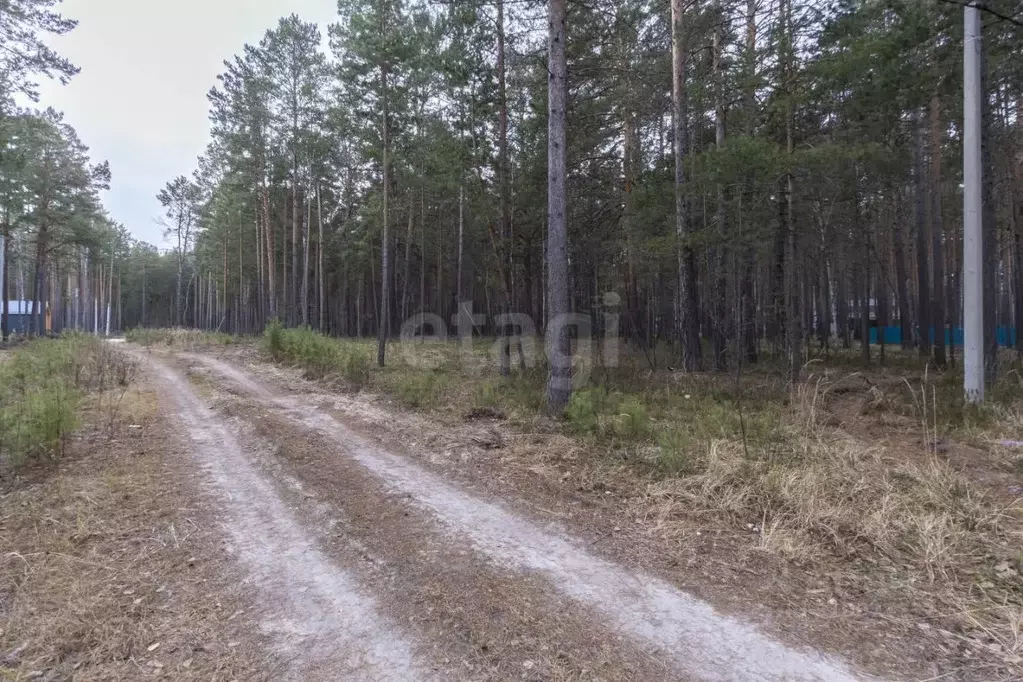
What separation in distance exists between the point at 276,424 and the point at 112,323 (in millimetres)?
70217

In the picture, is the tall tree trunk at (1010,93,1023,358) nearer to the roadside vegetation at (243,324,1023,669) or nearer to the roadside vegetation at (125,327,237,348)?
the roadside vegetation at (243,324,1023,669)

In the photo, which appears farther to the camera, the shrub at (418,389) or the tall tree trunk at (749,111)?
the tall tree trunk at (749,111)

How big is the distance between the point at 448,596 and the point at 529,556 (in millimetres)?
687

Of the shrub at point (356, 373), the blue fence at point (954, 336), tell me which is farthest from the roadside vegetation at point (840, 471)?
the blue fence at point (954, 336)

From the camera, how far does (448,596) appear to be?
293 cm

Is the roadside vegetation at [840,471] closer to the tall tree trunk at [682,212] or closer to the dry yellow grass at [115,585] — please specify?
the tall tree trunk at [682,212]

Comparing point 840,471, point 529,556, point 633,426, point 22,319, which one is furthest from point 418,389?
point 22,319

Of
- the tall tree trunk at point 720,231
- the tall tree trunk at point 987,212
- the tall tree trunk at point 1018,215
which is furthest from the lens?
the tall tree trunk at point 1018,215

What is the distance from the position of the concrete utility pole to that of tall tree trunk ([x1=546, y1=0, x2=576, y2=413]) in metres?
6.04

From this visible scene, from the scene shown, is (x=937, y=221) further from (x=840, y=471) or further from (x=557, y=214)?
(x=840, y=471)

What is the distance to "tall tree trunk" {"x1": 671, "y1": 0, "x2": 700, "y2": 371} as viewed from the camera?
11.1 meters

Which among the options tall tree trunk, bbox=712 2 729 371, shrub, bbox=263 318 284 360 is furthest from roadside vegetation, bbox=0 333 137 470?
tall tree trunk, bbox=712 2 729 371

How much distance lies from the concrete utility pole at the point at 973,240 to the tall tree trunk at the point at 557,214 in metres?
6.04

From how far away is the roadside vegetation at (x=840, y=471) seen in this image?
313cm
